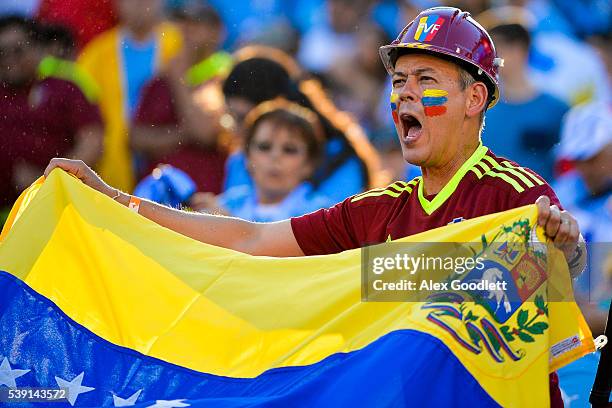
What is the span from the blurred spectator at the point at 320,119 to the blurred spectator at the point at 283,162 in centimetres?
9

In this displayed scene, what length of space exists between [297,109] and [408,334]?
451cm

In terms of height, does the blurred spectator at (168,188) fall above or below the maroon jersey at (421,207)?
above

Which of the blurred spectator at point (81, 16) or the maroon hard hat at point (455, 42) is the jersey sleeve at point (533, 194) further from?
the blurred spectator at point (81, 16)

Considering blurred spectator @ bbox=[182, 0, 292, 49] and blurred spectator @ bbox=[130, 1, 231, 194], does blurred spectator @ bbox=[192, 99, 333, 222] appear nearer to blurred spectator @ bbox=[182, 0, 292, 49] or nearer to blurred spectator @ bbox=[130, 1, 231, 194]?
blurred spectator @ bbox=[130, 1, 231, 194]

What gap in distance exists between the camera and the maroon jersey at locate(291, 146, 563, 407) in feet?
15.5

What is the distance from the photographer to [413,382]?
4.00 m

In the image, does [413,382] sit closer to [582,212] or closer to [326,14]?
[582,212]

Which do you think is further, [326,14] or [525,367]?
[326,14]

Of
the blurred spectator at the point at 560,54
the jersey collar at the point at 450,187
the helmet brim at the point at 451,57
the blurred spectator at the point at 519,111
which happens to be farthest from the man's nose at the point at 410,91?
the blurred spectator at the point at 560,54

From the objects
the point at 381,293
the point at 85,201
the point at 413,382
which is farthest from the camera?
the point at 85,201

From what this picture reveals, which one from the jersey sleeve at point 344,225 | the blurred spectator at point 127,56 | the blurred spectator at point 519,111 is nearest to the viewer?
the jersey sleeve at point 344,225

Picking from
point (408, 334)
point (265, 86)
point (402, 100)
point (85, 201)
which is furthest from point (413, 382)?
point (265, 86)

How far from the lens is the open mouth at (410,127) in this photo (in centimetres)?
506

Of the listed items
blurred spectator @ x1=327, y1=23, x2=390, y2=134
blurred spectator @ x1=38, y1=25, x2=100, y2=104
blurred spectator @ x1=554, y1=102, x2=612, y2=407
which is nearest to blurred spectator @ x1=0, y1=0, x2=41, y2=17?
blurred spectator @ x1=38, y1=25, x2=100, y2=104
